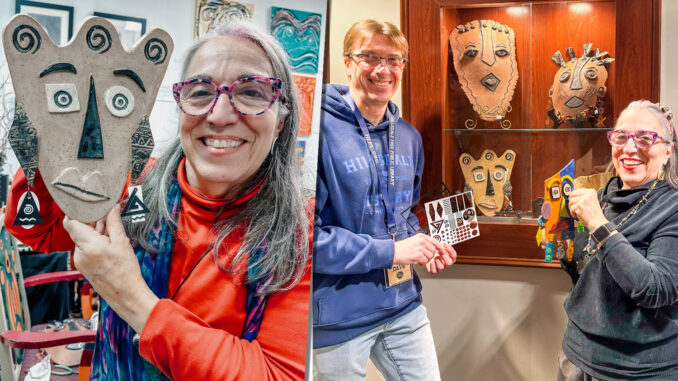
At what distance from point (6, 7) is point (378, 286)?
1230mm

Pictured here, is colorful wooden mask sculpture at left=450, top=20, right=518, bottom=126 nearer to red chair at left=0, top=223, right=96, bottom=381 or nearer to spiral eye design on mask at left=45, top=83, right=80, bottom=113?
spiral eye design on mask at left=45, top=83, right=80, bottom=113

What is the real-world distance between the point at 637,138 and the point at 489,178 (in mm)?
507

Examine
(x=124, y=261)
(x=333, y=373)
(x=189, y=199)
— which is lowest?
(x=333, y=373)

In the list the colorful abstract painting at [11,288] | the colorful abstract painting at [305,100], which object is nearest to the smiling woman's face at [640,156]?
the colorful abstract painting at [305,100]

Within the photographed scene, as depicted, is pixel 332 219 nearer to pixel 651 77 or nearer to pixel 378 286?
pixel 378 286

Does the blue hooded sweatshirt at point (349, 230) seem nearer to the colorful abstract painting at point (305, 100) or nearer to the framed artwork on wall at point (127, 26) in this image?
the colorful abstract painting at point (305, 100)

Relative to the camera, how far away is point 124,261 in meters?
1.31

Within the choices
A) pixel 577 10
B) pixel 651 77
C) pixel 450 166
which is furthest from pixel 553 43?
pixel 450 166

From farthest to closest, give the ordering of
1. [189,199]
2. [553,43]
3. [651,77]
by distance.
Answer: [553,43]
[651,77]
[189,199]

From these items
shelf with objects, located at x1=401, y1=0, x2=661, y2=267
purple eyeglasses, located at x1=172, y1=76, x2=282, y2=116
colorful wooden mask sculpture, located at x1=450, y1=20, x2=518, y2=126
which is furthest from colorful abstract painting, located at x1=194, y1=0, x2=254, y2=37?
colorful wooden mask sculpture, located at x1=450, y1=20, x2=518, y2=126

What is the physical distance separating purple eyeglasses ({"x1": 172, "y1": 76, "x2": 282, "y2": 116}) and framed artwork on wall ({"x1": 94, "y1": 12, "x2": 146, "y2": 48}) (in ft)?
0.45

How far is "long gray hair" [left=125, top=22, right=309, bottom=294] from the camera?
133 centimetres

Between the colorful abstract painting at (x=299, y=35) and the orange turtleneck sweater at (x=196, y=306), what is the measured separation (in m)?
0.37

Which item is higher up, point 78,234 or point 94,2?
point 94,2
